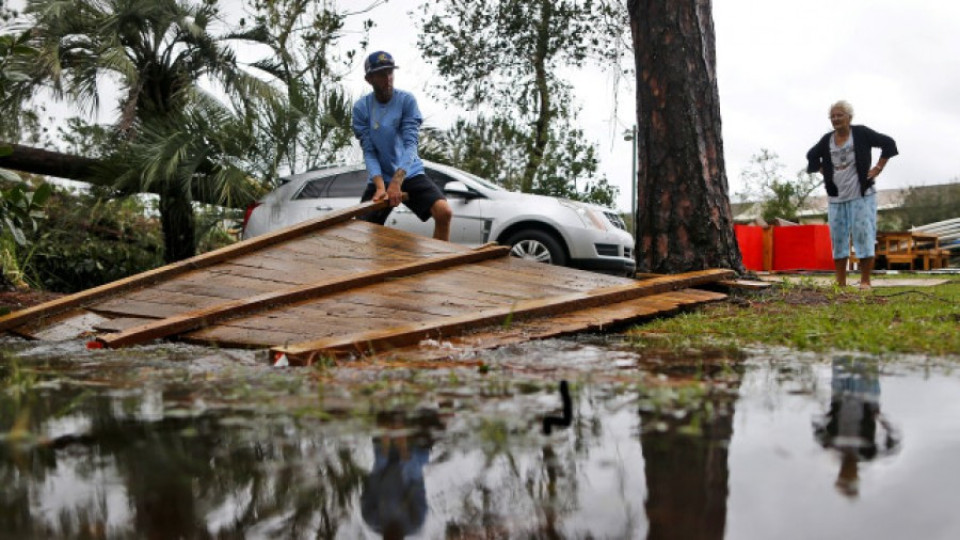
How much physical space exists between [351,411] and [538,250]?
7784mm

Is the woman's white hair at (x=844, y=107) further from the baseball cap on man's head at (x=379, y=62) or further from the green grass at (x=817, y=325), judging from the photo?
the baseball cap on man's head at (x=379, y=62)

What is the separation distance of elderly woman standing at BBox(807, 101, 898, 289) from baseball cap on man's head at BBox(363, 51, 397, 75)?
4.67 metres

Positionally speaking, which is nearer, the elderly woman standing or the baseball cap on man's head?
the baseball cap on man's head

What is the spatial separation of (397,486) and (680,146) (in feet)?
20.1

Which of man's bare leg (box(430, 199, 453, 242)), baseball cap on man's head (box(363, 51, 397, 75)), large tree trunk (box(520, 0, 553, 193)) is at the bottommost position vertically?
man's bare leg (box(430, 199, 453, 242))

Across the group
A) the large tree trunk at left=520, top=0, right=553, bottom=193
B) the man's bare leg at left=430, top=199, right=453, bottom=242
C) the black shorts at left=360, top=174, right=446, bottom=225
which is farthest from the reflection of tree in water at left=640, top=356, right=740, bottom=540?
the large tree trunk at left=520, top=0, right=553, bottom=193

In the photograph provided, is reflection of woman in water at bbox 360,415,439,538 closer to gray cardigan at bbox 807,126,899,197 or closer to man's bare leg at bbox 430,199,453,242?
man's bare leg at bbox 430,199,453,242

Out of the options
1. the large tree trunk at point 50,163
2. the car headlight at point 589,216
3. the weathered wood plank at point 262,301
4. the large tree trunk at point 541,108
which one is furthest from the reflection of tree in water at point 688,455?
the large tree trunk at point 541,108

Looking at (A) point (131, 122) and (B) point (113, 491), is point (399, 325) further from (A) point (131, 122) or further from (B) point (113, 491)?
(A) point (131, 122)

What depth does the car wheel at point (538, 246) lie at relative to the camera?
10125 millimetres

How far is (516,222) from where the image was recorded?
10.1m

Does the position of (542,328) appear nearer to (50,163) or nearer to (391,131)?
(391,131)

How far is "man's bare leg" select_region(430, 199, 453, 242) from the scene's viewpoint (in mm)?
7195

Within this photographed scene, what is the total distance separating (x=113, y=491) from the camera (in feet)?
6.05
